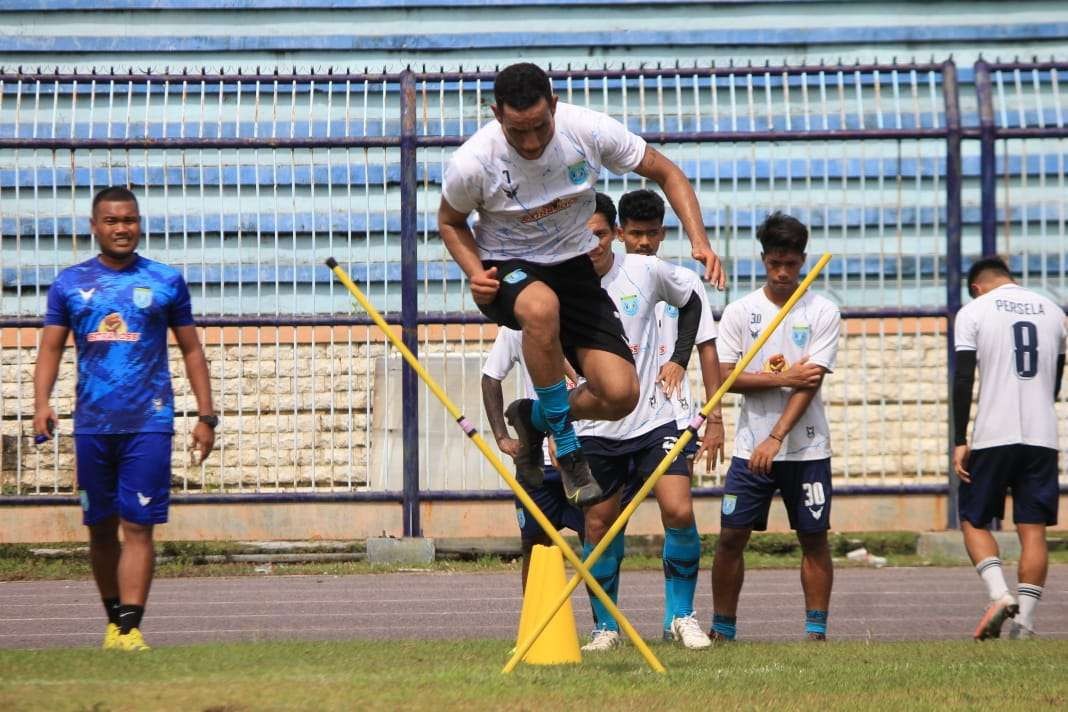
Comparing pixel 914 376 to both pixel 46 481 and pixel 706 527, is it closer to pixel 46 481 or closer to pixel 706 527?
pixel 706 527

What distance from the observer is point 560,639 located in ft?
22.8

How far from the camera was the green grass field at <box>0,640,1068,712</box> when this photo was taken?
5.66 m

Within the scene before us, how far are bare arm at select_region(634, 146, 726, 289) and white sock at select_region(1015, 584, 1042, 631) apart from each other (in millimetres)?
2826

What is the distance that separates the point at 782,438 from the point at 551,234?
190 cm

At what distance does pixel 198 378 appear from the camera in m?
8.16

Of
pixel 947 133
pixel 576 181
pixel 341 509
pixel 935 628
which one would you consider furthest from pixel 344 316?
pixel 576 181

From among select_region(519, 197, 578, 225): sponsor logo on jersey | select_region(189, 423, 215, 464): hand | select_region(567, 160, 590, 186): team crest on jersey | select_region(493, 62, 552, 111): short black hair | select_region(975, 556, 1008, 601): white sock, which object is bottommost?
select_region(975, 556, 1008, 601): white sock

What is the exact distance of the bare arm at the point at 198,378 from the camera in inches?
319

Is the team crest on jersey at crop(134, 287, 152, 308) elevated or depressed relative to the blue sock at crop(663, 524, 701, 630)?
elevated

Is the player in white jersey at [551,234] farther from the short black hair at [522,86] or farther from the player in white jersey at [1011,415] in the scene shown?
the player in white jersey at [1011,415]

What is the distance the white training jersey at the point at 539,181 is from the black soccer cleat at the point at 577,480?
837 mm

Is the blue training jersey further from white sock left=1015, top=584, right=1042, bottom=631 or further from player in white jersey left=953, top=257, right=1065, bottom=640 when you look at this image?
white sock left=1015, top=584, right=1042, bottom=631

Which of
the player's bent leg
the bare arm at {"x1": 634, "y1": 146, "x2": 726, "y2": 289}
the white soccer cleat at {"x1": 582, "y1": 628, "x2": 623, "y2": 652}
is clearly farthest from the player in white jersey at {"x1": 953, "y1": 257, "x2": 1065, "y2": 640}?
the bare arm at {"x1": 634, "y1": 146, "x2": 726, "y2": 289}

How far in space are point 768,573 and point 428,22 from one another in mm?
7943
